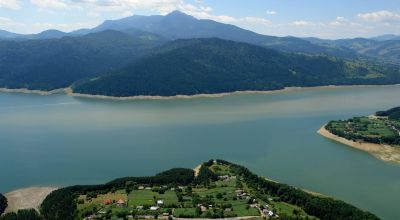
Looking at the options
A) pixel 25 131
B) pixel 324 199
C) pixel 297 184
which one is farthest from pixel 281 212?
pixel 25 131

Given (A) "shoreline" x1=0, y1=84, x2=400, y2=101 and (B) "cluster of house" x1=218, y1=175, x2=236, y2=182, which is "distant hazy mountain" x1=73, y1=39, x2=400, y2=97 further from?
(B) "cluster of house" x1=218, y1=175, x2=236, y2=182

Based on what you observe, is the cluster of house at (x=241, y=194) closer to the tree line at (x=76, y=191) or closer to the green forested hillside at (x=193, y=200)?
the green forested hillside at (x=193, y=200)

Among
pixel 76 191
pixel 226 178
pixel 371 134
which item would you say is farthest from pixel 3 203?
pixel 371 134

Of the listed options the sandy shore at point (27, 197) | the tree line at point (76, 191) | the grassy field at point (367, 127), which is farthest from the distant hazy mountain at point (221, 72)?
the sandy shore at point (27, 197)

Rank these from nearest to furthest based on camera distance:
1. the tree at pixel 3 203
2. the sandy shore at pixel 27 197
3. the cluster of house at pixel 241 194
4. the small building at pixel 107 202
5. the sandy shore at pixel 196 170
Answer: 1. the small building at pixel 107 202
2. the cluster of house at pixel 241 194
3. the tree at pixel 3 203
4. the sandy shore at pixel 27 197
5. the sandy shore at pixel 196 170

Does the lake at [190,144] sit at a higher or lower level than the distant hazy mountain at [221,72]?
lower

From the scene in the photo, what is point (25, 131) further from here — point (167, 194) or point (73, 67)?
point (73, 67)

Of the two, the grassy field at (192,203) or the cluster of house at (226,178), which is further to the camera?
the cluster of house at (226,178)
